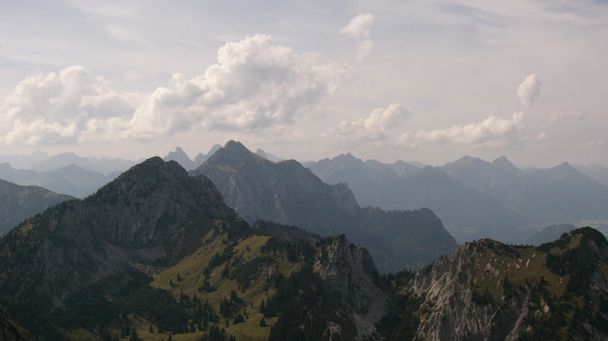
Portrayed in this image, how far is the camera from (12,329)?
3952 inches
